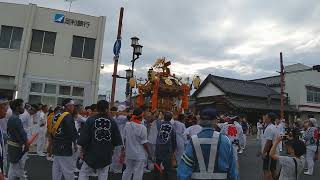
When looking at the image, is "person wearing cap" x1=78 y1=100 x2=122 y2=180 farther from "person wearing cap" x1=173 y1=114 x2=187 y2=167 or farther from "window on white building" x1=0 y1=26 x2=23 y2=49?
"window on white building" x1=0 y1=26 x2=23 y2=49

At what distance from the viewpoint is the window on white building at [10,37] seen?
21141 millimetres

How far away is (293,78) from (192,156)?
143ft

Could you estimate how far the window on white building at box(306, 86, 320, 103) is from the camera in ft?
144

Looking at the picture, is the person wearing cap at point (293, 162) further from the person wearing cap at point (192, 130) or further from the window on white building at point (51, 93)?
the window on white building at point (51, 93)

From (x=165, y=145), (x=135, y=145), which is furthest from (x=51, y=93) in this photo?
(x=135, y=145)

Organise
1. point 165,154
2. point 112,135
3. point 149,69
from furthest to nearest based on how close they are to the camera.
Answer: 1. point 149,69
2. point 165,154
3. point 112,135

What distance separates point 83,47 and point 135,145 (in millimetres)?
15270

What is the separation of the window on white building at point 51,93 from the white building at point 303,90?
29.3 metres

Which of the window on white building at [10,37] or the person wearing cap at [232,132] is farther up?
the window on white building at [10,37]

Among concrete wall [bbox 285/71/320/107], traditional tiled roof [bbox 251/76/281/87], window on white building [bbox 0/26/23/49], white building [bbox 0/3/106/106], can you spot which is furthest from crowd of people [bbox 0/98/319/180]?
traditional tiled roof [bbox 251/76/281/87]

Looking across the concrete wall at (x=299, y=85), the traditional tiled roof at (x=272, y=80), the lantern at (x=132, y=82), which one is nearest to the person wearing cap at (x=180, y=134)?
the lantern at (x=132, y=82)

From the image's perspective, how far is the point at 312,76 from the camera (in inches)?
1790

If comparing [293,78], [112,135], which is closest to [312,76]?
[293,78]

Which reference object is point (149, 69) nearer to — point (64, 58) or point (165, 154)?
point (64, 58)
